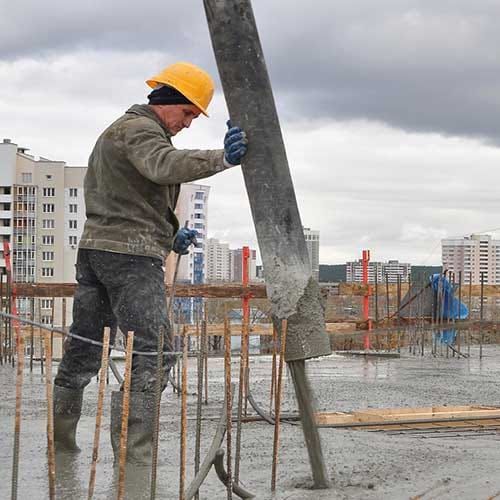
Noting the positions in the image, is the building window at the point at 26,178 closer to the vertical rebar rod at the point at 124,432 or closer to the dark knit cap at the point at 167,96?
the dark knit cap at the point at 167,96

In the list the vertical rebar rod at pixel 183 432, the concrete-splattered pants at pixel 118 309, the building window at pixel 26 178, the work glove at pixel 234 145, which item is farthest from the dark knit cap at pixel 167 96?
the building window at pixel 26 178

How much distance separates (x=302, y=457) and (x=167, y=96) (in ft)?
6.20

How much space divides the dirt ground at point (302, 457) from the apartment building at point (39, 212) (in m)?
75.6

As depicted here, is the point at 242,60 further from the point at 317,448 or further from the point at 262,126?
the point at 317,448

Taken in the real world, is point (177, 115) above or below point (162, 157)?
above

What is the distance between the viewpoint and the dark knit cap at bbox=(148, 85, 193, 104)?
14.5 feet

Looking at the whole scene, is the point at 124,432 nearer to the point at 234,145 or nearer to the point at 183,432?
the point at 183,432

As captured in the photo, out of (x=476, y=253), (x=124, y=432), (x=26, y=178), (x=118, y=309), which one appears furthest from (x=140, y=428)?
(x=26, y=178)

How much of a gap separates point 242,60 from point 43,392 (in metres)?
4.31

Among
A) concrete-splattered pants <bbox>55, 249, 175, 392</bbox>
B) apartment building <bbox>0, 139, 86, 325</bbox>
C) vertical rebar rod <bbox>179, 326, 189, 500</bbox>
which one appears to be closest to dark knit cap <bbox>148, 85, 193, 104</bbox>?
concrete-splattered pants <bbox>55, 249, 175, 392</bbox>

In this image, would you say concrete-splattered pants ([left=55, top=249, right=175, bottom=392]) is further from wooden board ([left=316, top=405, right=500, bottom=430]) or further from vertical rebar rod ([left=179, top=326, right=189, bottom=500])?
wooden board ([left=316, top=405, right=500, bottom=430])

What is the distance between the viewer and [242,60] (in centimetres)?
383

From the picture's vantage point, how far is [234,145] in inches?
151

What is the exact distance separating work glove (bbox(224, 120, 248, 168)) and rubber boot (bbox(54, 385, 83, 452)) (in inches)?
63.3
